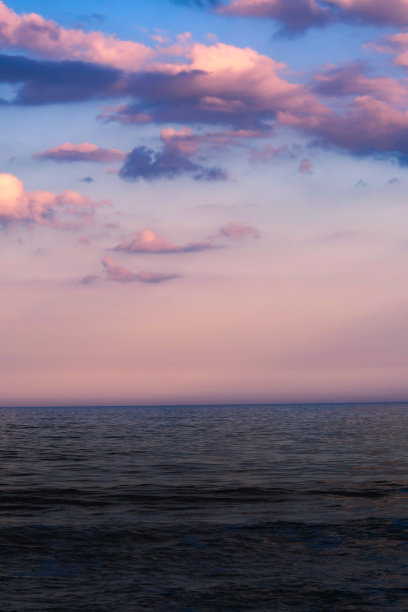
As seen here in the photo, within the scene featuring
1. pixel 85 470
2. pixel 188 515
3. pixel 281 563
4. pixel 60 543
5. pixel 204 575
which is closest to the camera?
pixel 204 575

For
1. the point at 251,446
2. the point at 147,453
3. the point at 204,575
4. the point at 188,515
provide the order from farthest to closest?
the point at 251,446 < the point at 147,453 < the point at 188,515 < the point at 204,575

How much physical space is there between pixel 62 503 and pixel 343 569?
38.9 ft

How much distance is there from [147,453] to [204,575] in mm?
30326

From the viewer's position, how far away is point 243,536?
1630 cm

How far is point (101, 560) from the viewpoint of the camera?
45.8 feet

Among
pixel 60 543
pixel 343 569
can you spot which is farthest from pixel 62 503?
pixel 343 569

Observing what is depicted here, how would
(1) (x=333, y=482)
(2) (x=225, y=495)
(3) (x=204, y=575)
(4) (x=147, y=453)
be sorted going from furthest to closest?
(4) (x=147, y=453), (1) (x=333, y=482), (2) (x=225, y=495), (3) (x=204, y=575)

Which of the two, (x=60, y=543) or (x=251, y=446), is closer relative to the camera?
(x=60, y=543)

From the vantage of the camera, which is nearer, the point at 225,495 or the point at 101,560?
the point at 101,560

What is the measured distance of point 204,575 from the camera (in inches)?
505

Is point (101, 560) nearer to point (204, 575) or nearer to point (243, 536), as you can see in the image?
point (204, 575)

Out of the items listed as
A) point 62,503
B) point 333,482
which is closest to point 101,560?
point 62,503

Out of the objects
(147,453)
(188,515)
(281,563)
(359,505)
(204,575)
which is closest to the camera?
(204,575)

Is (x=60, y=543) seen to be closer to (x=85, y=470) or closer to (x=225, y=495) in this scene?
(x=225, y=495)
